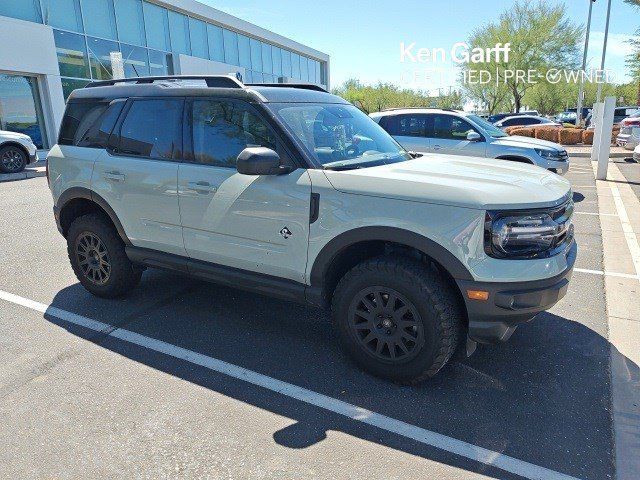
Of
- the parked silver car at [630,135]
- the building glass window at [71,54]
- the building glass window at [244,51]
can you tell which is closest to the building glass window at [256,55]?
the building glass window at [244,51]

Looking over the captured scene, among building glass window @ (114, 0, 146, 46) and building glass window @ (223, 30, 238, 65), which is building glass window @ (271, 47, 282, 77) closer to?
building glass window @ (223, 30, 238, 65)

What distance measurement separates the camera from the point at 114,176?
3939mm

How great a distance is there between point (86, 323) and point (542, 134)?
827 inches

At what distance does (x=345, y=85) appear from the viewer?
64500mm

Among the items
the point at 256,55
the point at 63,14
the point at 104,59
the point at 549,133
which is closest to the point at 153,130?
the point at 63,14

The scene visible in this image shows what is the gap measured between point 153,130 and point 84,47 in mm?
17855

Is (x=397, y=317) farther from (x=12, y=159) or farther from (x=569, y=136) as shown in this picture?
(x=569, y=136)

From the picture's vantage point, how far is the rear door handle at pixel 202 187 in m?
3.40

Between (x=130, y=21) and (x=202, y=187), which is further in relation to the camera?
(x=130, y=21)

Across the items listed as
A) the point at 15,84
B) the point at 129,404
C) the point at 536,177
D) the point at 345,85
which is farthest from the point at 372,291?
the point at 345,85

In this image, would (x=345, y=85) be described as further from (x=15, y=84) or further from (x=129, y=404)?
(x=129, y=404)

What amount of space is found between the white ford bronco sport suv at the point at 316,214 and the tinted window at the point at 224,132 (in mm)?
11

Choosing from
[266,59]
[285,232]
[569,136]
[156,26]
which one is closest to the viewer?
[285,232]

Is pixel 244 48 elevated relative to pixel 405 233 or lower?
elevated
